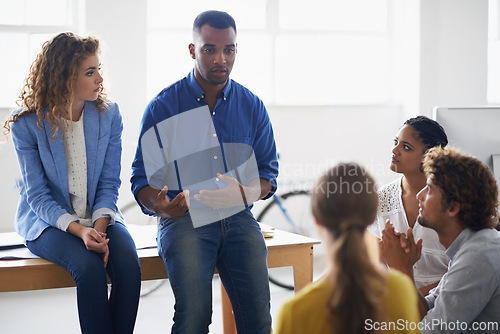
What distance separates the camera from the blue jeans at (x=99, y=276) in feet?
5.66

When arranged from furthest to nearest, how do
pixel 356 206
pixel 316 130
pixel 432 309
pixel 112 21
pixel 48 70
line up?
pixel 316 130
pixel 112 21
pixel 48 70
pixel 432 309
pixel 356 206

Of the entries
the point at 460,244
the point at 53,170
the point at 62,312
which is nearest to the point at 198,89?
the point at 53,170

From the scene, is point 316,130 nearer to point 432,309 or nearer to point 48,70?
point 48,70

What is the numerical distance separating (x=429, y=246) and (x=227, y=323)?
0.94 m

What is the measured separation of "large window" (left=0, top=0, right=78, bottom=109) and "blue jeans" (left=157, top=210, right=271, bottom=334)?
2.40m

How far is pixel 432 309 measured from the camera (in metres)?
1.41

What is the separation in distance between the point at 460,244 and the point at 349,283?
593 millimetres

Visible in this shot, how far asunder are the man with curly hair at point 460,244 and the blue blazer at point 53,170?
1.04 metres

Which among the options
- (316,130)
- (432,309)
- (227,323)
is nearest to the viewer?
(432,309)

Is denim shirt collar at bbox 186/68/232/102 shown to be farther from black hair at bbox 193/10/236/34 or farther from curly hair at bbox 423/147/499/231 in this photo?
Result: curly hair at bbox 423/147/499/231

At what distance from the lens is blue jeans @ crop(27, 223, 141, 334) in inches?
67.9

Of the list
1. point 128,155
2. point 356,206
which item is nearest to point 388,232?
point 356,206

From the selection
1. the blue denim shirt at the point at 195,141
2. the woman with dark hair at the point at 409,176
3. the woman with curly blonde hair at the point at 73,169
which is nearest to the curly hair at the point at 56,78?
the woman with curly blonde hair at the point at 73,169

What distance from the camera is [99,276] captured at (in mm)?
1749
